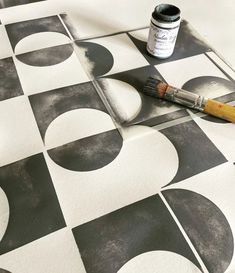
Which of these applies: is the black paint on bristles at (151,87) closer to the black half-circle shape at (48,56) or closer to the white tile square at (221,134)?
the white tile square at (221,134)

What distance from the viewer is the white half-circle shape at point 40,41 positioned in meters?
0.69

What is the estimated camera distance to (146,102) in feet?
1.93

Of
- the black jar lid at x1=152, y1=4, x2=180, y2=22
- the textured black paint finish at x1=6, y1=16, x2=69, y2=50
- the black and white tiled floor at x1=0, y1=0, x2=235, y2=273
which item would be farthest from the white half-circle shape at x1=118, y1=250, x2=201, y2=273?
the textured black paint finish at x1=6, y1=16, x2=69, y2=50

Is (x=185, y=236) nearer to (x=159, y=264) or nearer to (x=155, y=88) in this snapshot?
(x=159, y=264)

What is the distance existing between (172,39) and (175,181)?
332 millimetres

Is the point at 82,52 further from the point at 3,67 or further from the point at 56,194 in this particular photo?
the point at 56,194

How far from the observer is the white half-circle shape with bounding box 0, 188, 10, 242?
413 mm

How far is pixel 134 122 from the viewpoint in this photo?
1.82 ft

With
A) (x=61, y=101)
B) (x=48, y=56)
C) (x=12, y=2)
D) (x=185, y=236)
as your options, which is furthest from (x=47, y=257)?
(x=12, y=2)

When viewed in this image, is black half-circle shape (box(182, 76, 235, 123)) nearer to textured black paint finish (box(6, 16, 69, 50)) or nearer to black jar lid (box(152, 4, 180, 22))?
black jar lid (box(152, 4, 180, 22))

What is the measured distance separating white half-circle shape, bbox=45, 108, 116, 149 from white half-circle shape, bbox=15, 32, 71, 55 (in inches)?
9.1

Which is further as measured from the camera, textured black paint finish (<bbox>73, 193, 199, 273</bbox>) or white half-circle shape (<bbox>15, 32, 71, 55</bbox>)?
white half-circle shape (<bbox>15, 32, 71, 55</bbox>)

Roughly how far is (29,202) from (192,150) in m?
0.27

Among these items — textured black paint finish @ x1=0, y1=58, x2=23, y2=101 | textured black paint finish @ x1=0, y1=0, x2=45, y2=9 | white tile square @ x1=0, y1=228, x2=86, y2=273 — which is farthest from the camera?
textured black paint finish @ x1=0, y1=0, x2=45, y2=9
